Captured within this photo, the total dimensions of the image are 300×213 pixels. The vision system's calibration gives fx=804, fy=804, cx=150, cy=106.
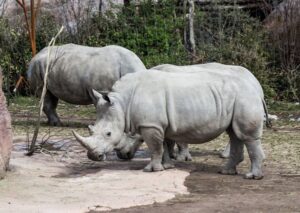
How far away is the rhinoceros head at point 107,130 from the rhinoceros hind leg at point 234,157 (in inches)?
48.4

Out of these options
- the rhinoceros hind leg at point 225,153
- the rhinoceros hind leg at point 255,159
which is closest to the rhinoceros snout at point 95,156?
the rhinoceros hind leg at point 255,159

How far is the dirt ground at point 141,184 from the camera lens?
721 cm

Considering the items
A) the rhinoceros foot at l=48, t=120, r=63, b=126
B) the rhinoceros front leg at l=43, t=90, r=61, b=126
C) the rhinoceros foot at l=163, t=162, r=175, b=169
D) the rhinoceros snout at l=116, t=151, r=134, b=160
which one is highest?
the rhinoceros foot at l=163, t=162, r=175, b=169

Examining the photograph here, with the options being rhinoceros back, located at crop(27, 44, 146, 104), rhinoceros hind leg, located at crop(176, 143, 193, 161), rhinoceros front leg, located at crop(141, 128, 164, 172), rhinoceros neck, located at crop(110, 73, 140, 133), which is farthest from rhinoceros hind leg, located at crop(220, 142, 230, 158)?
rhinoceros back, located at crop(27, 44, 146, 104)

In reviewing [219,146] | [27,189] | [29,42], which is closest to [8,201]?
[27,189]

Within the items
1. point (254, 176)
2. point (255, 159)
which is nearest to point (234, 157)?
point (255, 159)

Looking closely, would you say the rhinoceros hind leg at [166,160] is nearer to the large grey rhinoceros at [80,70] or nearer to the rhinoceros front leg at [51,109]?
the large grey rhinoceros at [80,70]

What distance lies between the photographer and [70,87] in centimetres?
1301

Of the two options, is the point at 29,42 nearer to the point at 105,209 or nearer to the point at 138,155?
the point at 138,155

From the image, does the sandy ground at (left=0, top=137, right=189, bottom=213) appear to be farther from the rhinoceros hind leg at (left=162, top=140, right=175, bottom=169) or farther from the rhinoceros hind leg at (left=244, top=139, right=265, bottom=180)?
the rhinoceros hind leg at (left=244, top=139, right=265, bottom=180)

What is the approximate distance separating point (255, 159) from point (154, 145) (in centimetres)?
111

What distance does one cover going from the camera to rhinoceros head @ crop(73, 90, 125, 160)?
8.73 metres

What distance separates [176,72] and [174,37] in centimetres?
1002

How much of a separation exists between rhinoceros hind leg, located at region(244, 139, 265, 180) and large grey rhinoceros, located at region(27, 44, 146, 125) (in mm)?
3720
